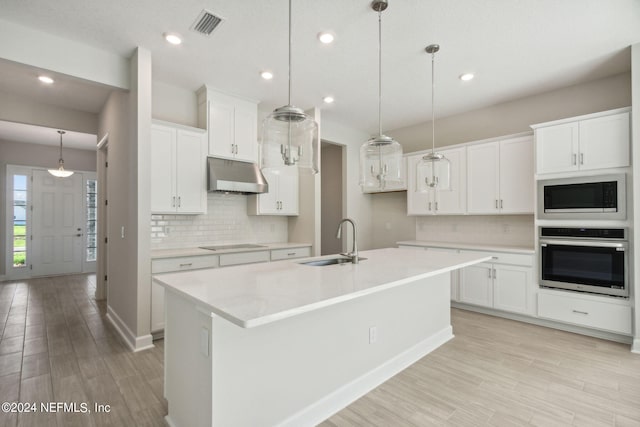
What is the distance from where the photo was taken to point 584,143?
131 inches

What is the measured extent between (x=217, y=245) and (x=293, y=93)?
7.38 feet

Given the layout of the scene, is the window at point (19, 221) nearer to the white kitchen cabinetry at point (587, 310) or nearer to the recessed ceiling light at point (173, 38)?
the recessed ceiling light at point (173, 38)

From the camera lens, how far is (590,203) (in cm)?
329

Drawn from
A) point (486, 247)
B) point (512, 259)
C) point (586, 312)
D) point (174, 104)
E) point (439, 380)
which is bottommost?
point (439, 380)

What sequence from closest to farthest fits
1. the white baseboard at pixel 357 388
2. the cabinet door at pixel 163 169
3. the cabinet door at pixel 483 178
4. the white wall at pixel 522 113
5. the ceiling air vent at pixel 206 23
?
the white baseboard at pixel 357 388, the ceiling air vent at pixel 206 23, the cabinet door at pixel 163 169, the white wall at pixel 522 113, the cabinet door at pixel 483 178

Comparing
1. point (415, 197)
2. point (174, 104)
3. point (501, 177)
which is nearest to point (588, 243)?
point (501, 177)

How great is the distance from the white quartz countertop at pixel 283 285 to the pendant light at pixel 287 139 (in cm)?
75

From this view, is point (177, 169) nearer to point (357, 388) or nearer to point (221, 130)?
point (221, 130)

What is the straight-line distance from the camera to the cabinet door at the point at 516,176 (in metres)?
3.87

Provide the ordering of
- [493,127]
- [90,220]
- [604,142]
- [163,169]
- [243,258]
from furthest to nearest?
[90,220], [493,127], [243,258], [163,169], [604,142]

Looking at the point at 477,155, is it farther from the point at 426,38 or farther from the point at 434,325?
the point at 434,325

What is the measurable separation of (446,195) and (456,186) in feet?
0.63

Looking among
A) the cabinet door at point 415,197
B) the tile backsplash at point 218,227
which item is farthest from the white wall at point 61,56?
the cabinet door at point 415,197

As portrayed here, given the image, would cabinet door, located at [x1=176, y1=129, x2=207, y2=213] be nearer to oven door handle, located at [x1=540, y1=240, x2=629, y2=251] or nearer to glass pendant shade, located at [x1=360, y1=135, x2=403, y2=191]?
glass pendant shade, located at [x1=360, y1=135, x2=403, y2=191]
